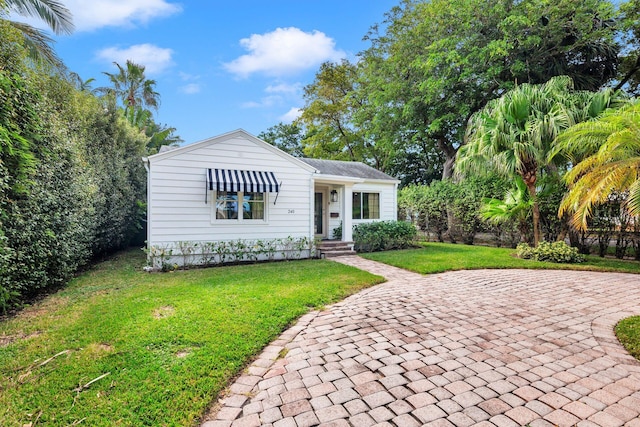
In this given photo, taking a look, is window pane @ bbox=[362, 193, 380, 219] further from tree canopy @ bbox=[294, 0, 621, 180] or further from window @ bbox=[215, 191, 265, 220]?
tree canopy @ bbox=[294, 0, 621, 180]

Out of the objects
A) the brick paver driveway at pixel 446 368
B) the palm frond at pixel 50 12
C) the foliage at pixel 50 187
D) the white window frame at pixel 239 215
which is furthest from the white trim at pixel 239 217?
the palm frond at pixel 50 12

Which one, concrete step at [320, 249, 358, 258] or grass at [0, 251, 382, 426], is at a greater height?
concrete step at [320, 249, 358, 258]

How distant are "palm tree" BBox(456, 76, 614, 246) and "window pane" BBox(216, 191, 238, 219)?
9800 millimetres

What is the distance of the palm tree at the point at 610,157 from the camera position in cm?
651

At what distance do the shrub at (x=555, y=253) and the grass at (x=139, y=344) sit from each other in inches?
291

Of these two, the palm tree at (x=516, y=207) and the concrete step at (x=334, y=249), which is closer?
the palm tree at (x=516, y=207)

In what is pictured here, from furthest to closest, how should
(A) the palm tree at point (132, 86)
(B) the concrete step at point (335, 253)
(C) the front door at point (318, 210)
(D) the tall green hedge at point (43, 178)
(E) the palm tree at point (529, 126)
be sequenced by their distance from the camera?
1. (A) the palm tree at point (132, 86)
2. (C) the front door at point (318, 210)
3. (B) the concrete step at point (335, 253)
4. (E) the palm tree at point (529, 126)
5. (D) the tall green hedge at point (43, 178)

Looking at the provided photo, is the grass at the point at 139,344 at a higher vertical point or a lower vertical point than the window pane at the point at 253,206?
lower

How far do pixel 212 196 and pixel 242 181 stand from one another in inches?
51.8

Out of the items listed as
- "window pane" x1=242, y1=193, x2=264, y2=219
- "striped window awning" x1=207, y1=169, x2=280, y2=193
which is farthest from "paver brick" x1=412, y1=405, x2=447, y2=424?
"window pane" x1=242, y1=193, x2=264, y2=219

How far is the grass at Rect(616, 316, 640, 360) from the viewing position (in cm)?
412

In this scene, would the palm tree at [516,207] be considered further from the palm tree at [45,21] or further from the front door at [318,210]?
the palm tree at [45,21]

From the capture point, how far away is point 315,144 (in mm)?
30422

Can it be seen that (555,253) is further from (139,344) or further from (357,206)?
(139,344)
